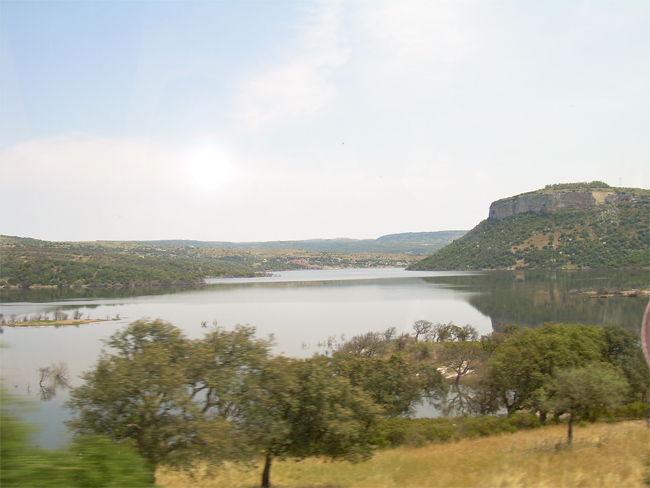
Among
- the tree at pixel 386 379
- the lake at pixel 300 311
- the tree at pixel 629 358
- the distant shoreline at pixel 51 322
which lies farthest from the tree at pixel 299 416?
the distant shoreline at pixel 51 322

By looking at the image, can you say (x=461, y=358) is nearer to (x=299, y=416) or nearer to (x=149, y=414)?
(x=299, y=416)

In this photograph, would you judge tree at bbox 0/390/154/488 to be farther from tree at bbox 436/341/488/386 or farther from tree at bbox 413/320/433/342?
tree at bbox 413/320/433/342

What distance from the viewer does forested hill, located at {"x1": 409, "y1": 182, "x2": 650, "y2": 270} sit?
5017 inches

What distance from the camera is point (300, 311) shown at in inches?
2840

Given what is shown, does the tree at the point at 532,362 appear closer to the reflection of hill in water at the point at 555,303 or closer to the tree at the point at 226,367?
the tree at the point at 226,367

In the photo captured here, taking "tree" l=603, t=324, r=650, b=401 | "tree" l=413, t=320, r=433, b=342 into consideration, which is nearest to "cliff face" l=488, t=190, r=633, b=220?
"tree" l=413, t=320, r=433, b=342

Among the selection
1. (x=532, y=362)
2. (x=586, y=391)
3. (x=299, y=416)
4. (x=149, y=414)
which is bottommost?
(x=532, y=362)

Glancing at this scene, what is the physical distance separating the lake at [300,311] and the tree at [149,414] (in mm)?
20511

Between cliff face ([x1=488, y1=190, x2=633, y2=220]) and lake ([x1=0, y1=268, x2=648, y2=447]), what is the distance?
5943 cm

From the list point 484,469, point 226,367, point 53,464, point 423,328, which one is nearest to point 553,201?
point 423,328

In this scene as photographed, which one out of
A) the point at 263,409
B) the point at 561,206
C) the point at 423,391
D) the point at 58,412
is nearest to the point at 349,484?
the point at 263,409

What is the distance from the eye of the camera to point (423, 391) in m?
28.6

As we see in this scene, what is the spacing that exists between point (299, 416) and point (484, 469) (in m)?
4.38

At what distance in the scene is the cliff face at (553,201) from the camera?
15323 cm
